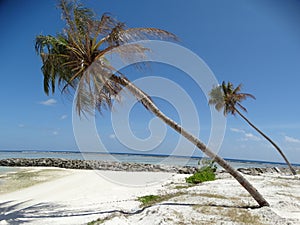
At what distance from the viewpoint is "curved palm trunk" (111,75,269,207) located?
7.06 meters

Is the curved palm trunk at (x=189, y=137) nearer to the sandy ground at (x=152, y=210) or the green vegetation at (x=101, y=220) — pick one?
the sandy ground at (x=152, y=210)

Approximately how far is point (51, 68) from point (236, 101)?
19358 millimetres

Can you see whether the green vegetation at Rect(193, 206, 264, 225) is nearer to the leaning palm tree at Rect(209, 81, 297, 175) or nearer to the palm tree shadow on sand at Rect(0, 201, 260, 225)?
the palm tree shadow on sand at Rect(0, 201, 260, 225)

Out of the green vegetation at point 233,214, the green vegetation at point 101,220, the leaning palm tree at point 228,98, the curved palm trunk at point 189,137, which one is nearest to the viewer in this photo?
the green vegetation at point 233,214

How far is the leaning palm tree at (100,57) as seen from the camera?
7.12 m

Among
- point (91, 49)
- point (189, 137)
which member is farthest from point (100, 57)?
point (189, 137)

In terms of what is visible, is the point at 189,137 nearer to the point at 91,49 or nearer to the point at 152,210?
the point at 152,210

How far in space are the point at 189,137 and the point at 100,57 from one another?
3.56m

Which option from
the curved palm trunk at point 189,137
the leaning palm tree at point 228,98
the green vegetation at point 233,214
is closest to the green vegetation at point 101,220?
the green vegetation at point 233,214

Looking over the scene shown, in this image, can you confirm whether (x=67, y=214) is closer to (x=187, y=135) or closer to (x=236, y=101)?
(x=187, y=135)

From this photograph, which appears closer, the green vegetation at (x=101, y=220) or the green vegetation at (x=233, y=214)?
the green vegetation at (x=233, y=214)

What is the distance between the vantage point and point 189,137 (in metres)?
7.24

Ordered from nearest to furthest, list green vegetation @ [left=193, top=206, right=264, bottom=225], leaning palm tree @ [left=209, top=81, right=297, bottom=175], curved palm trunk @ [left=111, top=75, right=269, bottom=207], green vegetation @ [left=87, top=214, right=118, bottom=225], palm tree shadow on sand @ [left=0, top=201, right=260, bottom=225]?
green vegetation @ [left=193, top=206, right=264, bottom=225]
green vegetation @ [left=87, top=214, right=118, bottom=225]
palm tree shadow on sand @ [left=0, top=201, right=260, bottom=225]
curved palm trunk @ [left=111, top=75, right=269, bottom=207]
leaning palm tree @ [left=209, top=81, right=297, bottom=175]

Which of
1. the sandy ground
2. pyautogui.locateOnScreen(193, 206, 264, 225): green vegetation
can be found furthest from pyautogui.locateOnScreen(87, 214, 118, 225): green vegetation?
pyautogui.locateOnScreen(193, 206, 264, 225): green vegetation
